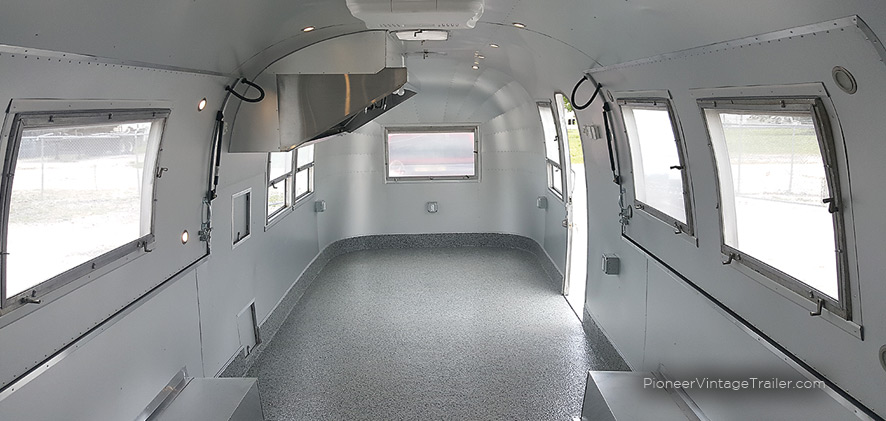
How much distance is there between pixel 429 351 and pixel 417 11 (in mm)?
3577

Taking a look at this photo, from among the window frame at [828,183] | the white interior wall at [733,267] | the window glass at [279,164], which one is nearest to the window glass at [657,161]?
the white interior wall at [733,267]

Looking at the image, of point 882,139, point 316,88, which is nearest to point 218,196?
point 316,88

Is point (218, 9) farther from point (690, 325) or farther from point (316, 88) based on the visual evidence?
point (690, 325)

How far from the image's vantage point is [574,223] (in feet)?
25.5

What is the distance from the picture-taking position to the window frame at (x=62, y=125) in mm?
2508

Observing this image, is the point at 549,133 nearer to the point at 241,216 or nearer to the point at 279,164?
the point at 279,164

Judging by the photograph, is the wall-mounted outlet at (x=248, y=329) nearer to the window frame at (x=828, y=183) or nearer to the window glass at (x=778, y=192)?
the window glass at (x=778, y=192)

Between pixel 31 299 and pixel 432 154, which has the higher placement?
pixel 432 154

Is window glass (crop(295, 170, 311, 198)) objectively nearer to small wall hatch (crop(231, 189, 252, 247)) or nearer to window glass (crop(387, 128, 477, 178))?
small wall hatch (crop(231, 189, 252, 247))

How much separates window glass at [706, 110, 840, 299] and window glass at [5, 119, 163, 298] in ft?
9.70

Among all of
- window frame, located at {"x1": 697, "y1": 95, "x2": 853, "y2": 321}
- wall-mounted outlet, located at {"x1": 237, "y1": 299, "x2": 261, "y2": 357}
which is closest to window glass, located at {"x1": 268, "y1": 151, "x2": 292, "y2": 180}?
wall-mounted outlet, located at {"x1": 237, "y1": 299, "x2": 261, "y2": 357}

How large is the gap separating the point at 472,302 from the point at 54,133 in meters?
5.44

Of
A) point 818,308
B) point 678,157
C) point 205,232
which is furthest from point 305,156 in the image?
point 818,308

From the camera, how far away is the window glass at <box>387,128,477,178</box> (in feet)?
35.6
